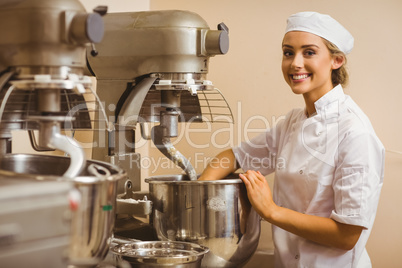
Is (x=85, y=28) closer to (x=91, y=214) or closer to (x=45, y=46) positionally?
(x=45, y=46)

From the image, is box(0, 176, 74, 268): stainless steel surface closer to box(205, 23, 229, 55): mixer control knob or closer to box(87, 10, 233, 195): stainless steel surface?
box(87, 10, 233, 195): stainless steel surface

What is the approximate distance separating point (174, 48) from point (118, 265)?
1.77 ft

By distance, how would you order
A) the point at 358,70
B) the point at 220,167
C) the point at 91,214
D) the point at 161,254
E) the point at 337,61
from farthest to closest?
1. the point at 358,70
2. the point at 220,167
3. the point at 337,61
4. the point at 161,254
5. the point at 91,214

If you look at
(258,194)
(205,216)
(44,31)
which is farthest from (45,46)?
(258,194)

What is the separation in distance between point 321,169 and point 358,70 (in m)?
0.64

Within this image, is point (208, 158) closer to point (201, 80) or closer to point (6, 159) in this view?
point (201, 80)

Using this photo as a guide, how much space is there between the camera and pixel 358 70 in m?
1.93

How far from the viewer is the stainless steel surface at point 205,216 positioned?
1.30 m

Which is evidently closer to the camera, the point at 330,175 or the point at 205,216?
the point at 205,216

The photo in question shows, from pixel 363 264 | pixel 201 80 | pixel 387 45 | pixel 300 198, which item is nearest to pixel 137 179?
pixel 201 80

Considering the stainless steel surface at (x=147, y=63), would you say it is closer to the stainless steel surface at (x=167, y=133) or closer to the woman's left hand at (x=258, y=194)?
the stainless steel surface at (x=167, y=133)

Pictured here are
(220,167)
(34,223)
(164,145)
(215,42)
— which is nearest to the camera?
(34,223)

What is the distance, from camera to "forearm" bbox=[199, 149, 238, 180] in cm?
166

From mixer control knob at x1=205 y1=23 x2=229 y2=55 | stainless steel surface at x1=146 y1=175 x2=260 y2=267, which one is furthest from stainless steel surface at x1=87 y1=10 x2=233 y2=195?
stainless steel surface at x1=146 y1=175 x2=260 y2=267
